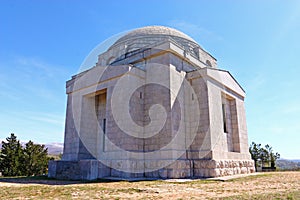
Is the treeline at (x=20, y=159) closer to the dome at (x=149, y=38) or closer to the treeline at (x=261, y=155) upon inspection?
the dome at (x=149, y=38)

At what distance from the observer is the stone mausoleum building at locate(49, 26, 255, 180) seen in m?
10.9

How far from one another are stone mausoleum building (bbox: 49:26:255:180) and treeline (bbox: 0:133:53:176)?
5081 millimetres

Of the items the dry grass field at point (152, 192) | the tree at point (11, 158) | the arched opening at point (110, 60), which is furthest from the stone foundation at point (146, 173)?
the arched opening at point (110, 60)

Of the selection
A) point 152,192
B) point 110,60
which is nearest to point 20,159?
point 110,60

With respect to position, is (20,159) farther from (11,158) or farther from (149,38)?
(149,38)

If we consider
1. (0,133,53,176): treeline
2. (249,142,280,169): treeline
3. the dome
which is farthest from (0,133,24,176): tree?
(249,142,280,169): treeline

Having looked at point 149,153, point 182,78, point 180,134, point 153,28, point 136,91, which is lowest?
point 149,153

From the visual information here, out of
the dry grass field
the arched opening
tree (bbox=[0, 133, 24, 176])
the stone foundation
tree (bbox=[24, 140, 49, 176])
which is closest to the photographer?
the dry grass field

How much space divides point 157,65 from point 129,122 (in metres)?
3.68

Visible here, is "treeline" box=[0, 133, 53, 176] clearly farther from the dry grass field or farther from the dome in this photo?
the dome

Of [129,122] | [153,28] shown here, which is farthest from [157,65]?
[153,28]

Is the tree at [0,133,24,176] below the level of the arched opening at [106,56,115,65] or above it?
below

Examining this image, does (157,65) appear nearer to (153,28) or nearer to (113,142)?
(113,142)

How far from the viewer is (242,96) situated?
17.2 m
